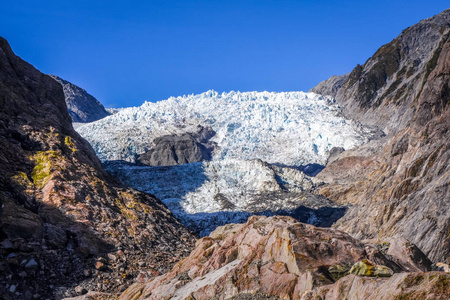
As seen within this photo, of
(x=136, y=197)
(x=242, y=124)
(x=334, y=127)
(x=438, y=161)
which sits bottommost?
Result: (x=438, y=161)

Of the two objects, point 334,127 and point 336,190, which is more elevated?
point 334,127

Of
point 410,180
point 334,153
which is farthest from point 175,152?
point 410,180

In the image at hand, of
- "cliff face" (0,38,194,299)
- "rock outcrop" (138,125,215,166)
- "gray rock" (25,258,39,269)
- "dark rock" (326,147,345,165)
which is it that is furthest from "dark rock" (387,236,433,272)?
"rock outcrop" (138,125,215,166)

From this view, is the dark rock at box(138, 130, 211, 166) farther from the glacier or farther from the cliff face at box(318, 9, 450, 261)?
the cliff face at box(318, 9, 450, 261)

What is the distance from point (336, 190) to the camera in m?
71.4

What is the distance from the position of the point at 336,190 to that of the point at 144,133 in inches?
2480

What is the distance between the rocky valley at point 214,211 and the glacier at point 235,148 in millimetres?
482

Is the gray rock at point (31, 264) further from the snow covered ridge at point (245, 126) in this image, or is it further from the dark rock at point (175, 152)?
the dark rock at point (175, 152)

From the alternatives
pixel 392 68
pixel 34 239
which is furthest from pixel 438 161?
pixel 392 68

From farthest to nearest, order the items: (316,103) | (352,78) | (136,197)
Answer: (352,78)
(316,103)
(136,197)

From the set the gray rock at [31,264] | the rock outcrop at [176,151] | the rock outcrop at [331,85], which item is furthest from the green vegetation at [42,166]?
the rock outcrop at [331,85]

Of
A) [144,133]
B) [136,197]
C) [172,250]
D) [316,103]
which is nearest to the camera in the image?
[172,250]

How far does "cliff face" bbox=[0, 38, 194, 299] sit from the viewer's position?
90.1ft

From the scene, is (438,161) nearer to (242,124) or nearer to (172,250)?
(172,250)
